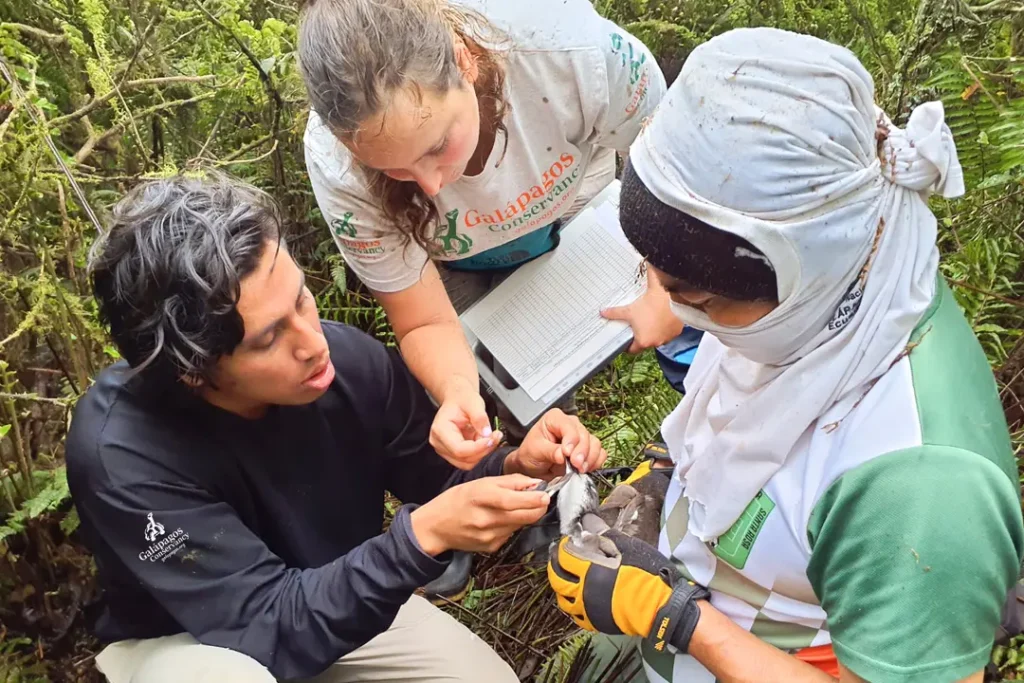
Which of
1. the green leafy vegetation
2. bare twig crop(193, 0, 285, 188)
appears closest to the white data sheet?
the green leafy vegetation

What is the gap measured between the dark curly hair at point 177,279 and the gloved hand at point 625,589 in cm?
94

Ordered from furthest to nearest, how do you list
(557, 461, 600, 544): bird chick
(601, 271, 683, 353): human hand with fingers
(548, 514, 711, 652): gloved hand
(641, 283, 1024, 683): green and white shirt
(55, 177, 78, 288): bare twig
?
(601, 271, 683, 353): human hand with fingers
(55, 177, 78, 288): bare twig
(557, 461, 600, 544): bird chick
(548, 514, 711, 652): gloved hand
(641, 283, 1024, 683): green and white shirt

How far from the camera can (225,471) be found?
2.03 metres

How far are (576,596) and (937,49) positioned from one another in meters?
2.59

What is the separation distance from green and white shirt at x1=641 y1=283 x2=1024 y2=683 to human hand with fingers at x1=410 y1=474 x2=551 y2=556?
22.1 inches

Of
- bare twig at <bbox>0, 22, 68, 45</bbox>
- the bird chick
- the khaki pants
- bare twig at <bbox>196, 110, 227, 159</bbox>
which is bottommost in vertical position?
the khaki pants

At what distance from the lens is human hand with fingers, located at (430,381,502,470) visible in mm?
2134

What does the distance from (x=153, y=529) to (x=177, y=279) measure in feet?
2.00

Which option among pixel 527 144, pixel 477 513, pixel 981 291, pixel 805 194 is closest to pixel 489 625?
pixel 477 513

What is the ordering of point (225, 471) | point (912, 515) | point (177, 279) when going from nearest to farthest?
point (912, 515) → point (177, 279) → point (225, 471)

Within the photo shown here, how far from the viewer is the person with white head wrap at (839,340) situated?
1.16 m

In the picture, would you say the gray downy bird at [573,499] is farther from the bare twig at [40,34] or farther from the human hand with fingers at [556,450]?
the bare twig at [40,34]

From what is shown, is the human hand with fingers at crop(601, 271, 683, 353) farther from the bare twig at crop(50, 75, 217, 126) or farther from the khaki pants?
the bare twig at crop(50, 75, 217, 126)

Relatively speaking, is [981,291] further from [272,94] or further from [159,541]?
[272,94]
